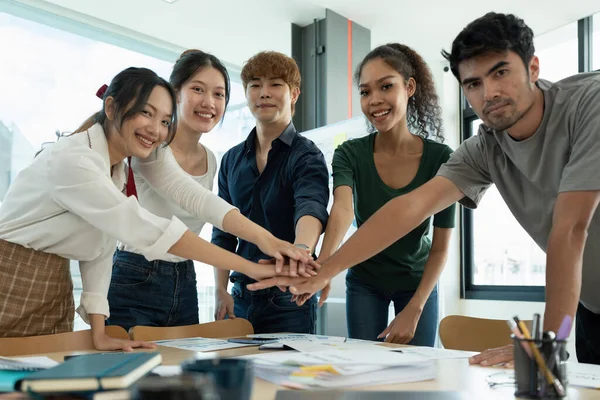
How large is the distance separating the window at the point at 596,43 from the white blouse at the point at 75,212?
4.03 m

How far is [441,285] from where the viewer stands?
4.83 metres

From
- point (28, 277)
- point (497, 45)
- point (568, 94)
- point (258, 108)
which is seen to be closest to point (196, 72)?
point (258, 108)

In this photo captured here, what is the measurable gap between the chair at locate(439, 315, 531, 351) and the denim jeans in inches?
7.7

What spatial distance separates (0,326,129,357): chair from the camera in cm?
136

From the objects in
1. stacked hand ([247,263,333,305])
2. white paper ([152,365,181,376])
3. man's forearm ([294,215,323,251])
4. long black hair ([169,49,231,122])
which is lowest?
white paper ([152,365,181,376])

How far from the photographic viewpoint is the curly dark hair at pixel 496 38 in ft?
4.74

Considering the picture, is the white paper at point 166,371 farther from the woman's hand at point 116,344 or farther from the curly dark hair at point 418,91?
the curly dark hair at point 418,91

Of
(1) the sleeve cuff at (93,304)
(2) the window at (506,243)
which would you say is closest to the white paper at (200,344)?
(1) the sleeve cuff at (93,304)

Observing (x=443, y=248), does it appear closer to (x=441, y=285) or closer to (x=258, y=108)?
(x=258, y=108)

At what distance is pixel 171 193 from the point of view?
6.06 ft

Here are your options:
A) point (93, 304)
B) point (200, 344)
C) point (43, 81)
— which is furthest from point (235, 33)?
point (200, 344)

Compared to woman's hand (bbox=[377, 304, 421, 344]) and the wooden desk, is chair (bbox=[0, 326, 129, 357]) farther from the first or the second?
woman's hand (bbox=[377, 304, 421, 344])

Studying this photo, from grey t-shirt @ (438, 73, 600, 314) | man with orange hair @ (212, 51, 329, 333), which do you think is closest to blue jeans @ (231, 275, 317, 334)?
man with orange hair @ (212, 51, 329, 333)

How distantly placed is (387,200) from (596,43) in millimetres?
3418
